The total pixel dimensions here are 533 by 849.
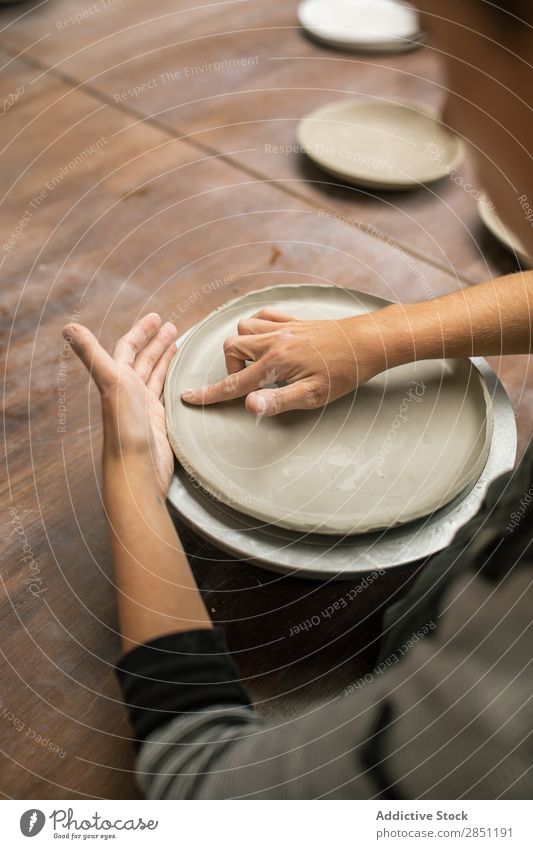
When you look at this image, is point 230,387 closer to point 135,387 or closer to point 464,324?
point 135,387

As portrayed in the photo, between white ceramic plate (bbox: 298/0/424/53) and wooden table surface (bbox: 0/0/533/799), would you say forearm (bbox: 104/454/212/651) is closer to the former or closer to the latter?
wooden table surface (bbox: 0/0/533/799)

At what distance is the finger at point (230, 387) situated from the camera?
60 cm

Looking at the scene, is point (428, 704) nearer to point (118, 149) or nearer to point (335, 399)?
point (335, 399)

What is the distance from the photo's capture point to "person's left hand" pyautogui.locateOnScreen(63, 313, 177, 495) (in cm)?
58

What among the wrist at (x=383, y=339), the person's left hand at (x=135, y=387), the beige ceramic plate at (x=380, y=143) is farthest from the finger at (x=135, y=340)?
the beige ceramic plate at (x=380, y=143)

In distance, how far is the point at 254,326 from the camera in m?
0.64

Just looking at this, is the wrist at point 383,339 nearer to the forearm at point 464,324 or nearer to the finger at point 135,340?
the forearm at point 464,324

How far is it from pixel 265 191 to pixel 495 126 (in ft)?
1.12

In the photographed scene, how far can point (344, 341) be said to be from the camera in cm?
62

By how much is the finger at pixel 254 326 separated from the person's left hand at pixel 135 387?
3.1 inches

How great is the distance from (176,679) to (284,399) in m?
0.24

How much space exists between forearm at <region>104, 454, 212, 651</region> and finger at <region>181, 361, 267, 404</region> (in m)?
0.07

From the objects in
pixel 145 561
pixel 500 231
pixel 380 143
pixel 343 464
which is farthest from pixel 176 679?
pixel 380 143

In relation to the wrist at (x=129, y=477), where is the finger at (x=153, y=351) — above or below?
above
